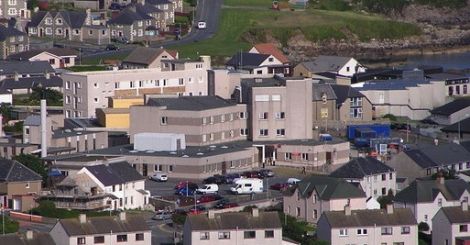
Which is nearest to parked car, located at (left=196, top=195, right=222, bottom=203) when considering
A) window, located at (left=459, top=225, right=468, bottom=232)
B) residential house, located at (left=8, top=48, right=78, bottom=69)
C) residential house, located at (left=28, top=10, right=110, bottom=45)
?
window, located at (left=459, top=225, right=468, bottom=232)

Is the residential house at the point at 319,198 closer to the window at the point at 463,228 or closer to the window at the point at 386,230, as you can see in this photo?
the window at the point at 386,230

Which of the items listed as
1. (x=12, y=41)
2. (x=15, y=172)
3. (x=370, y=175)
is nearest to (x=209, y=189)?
(x=370, y=175)

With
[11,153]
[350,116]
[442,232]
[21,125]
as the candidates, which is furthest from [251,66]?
[442,232]

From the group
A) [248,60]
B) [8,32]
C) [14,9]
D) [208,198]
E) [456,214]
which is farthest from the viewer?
[14,9]

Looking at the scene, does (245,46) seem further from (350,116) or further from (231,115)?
(231,115)

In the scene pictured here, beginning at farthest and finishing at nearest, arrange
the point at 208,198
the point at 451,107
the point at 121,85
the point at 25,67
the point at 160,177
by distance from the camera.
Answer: the point at 25,67 < the point at 451,107 < the point at 121,85 < the point at 160,177 < the point at 208,198

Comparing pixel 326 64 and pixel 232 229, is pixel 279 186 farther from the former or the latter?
pixel 326 64
